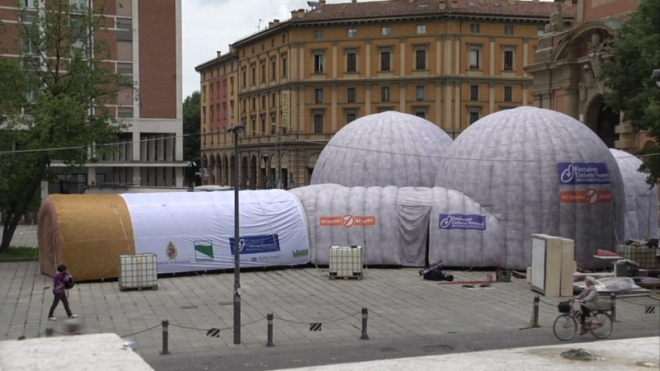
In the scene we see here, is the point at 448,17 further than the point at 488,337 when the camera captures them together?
Yes

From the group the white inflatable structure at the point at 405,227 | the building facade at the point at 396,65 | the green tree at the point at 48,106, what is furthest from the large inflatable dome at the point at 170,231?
the building facade at the point at 396,65

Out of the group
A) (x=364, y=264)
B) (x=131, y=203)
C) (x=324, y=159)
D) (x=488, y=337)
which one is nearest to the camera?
(x=488, y=337)

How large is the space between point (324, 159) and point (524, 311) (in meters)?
19.7

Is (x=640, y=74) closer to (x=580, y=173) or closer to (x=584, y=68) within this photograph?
(x=580, y=173)

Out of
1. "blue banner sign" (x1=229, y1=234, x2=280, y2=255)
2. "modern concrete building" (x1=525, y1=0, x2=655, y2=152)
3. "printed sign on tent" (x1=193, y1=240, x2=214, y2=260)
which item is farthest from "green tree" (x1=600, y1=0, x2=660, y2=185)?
"modern concrete building" (x1=525, y1=0, x2=655, y2=152)

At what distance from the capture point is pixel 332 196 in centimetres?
3497

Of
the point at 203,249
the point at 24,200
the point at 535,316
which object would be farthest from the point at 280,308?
the point at 24,200

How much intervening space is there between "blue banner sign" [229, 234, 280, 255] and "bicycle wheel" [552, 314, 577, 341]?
51.2 ft

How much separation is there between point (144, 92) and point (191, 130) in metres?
70.7

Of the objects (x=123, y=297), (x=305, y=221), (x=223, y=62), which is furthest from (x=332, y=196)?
(x=223, y=62)

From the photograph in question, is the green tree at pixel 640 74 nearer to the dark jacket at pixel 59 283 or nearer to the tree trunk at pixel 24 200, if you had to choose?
the dark jacket at pixel 59 283

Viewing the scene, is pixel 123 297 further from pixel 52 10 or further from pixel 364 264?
pixel 52 10

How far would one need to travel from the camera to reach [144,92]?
6644 centimetres

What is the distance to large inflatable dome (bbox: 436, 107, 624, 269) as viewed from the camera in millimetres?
32594
